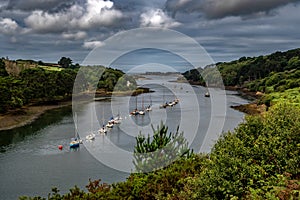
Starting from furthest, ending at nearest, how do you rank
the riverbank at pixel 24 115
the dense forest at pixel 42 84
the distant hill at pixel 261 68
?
1. the distant hill at pixel 261 68
2. the dense forest at pixel 42 84
3. the riverbank at pixel 24 115

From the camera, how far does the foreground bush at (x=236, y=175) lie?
11.4 m

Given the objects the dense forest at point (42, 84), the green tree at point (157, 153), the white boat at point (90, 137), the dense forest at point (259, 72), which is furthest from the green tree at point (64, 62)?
the green tree at point (157, 153)

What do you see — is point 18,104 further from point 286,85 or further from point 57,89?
point 286,85

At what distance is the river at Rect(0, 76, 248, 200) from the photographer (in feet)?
88.1

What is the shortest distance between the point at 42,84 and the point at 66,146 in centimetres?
4147

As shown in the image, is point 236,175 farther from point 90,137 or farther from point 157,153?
point 90,137

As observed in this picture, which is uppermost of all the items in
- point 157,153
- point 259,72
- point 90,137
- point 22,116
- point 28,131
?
point 259,72

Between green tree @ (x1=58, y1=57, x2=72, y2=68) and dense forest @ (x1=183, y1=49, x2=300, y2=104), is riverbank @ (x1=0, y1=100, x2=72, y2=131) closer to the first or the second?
dense forest @ (x1=183, y1=49, x2=300, y2=104)

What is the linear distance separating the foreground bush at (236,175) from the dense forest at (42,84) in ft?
157

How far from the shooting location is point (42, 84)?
76500mm

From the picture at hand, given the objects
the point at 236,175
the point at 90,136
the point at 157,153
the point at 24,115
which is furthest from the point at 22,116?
the point at 236,175

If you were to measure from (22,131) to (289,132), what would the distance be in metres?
40.2

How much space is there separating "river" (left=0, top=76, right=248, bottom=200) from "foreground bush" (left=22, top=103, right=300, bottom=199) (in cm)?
1233

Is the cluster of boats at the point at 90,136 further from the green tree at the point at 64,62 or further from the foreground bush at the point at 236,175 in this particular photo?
the green tree at the point at 64,62
